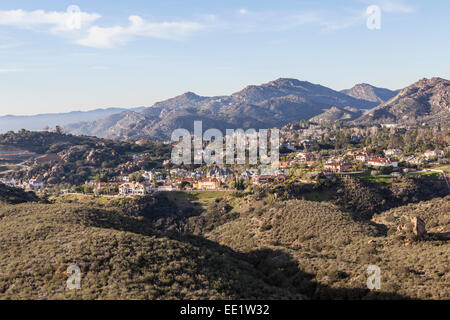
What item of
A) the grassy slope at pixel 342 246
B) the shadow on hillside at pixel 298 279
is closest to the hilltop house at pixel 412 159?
the grassy slope at pixel 342 246

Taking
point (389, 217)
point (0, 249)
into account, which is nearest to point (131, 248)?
point (0, 249)

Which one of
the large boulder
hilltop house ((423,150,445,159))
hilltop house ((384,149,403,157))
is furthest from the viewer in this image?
hilltop house ((384,149,403,157))

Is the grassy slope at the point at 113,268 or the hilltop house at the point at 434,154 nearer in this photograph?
the grassy slope at the point at 113,268

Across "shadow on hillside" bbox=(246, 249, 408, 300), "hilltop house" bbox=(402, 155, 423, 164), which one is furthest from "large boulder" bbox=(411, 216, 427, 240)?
"hilltop house" bbox=(402, 155, 423, 164)

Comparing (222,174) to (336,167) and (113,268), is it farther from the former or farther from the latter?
(113,268)

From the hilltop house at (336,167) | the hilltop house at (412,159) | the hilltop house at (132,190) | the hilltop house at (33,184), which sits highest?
the hilltop house at (412,159)

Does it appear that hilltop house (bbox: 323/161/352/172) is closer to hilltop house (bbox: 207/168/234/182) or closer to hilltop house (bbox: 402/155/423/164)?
hilltop house (bbox: 402/155/423/164)

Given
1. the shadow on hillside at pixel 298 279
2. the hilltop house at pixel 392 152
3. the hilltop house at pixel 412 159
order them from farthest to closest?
the hilltop house at pixel 392 152, the hilltop house at pixel 412 159, the shadow on hillside at pixel 298 279

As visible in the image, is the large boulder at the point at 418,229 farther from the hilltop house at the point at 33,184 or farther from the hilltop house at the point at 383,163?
the hilltop house at the point at 33,184
